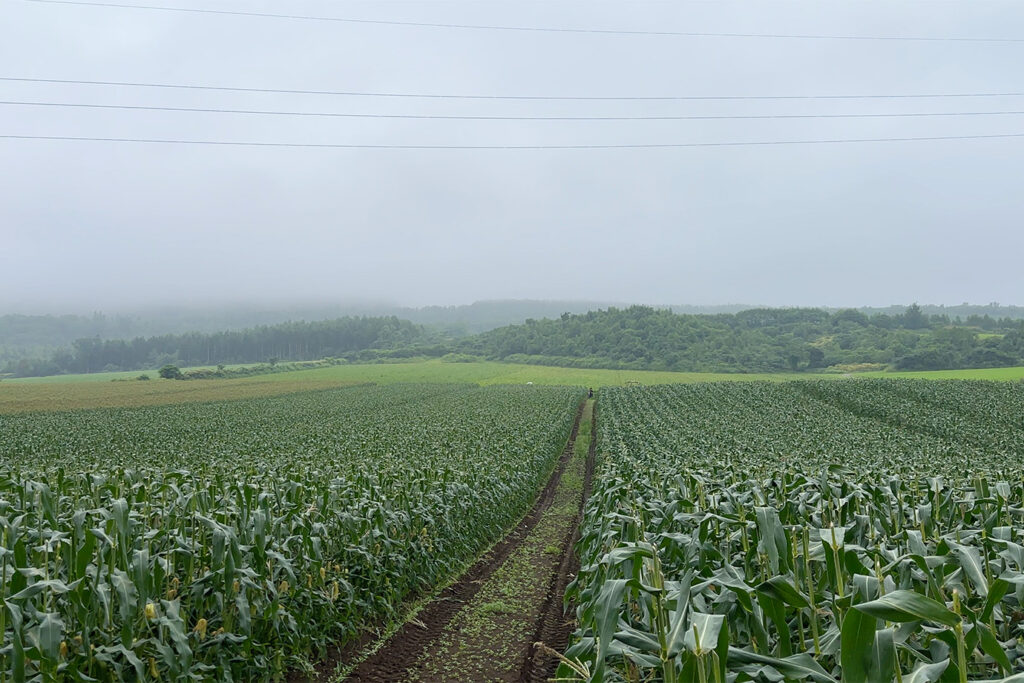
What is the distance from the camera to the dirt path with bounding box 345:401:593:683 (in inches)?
247

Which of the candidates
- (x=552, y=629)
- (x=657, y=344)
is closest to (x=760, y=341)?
(x=657, y=344)

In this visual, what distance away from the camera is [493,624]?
7.64m

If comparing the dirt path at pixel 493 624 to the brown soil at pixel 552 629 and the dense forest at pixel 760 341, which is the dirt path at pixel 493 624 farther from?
the dense forest at pixel 760 341

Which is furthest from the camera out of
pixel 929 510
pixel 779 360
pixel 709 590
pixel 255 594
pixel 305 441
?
pixel 779 360

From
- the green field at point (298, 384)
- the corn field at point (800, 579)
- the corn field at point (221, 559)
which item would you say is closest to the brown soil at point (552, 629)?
the corn field at point (800, 579)

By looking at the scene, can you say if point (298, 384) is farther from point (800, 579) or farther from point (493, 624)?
point (800, 579)

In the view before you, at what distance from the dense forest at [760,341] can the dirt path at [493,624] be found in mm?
86301

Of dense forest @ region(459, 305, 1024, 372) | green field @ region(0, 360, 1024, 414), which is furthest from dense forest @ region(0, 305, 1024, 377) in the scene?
green field @ region(0, 360, 1024, 414)

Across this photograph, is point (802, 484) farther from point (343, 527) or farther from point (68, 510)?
point (68, 510)

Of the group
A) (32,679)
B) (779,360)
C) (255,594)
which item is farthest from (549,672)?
(779,360)

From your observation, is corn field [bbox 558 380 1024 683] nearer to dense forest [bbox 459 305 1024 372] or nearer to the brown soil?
the brown soil

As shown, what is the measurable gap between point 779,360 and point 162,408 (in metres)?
82.5

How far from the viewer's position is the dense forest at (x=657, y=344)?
87250mm

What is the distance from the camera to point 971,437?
81.2ft
